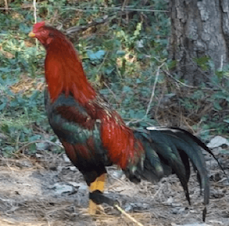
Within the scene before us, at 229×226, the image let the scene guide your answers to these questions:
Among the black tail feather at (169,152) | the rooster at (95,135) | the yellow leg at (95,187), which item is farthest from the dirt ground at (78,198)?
the black tail feather at (169,152)

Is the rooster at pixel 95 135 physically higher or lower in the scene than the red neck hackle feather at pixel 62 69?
lower

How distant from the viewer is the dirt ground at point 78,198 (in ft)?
14.6

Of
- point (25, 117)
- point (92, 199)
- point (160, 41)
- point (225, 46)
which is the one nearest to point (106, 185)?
point (92, 199)

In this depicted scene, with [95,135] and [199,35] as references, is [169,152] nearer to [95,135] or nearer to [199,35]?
[95,135]

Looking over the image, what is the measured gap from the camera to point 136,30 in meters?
8.41

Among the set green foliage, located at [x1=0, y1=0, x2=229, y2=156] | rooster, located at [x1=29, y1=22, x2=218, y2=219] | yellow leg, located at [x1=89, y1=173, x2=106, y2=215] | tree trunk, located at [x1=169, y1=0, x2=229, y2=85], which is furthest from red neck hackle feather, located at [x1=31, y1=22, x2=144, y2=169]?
tree trunk, located at [x1=169, y1=0, x2=229, y2=85]

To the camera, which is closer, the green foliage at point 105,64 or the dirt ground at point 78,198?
the dirt ground at point 78,198

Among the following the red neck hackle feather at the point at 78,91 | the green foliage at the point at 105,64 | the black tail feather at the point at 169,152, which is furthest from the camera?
the green foliage at the point at 105,64

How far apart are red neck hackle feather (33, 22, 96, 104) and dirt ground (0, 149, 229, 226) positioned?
909mm

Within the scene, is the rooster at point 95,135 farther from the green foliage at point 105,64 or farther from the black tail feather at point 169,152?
the green foliage at point 105,64

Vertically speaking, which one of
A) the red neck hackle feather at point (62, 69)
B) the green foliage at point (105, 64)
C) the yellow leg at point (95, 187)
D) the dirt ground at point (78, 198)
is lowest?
the dirt ground at point (78, 198)

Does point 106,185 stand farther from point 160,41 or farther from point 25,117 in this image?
point 160,41

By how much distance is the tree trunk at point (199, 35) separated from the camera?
6332mm

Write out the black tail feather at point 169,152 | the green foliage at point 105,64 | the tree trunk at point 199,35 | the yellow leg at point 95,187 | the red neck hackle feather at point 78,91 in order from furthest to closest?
the tree trunk at point 199,35, the green foliage at point 105,64, the yellow leg at point 95,187, the red neck hackle feather at point 78,91, the black tail feather at point 169,152
